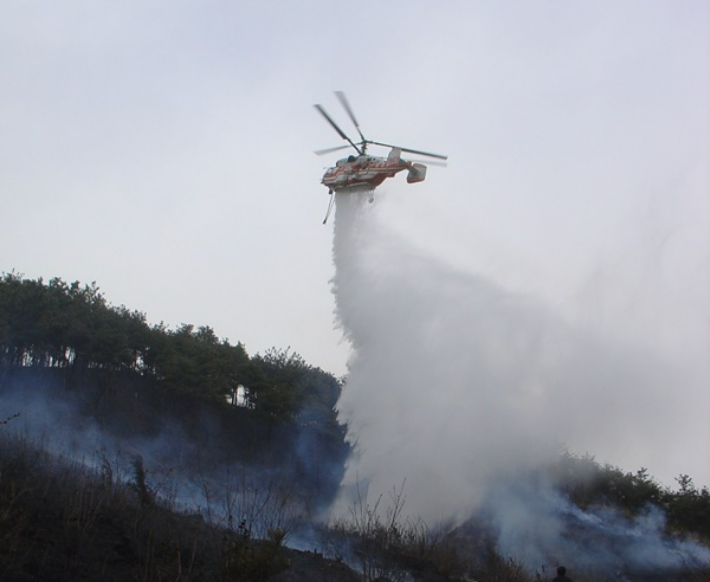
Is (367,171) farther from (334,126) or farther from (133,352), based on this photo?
(133,352)

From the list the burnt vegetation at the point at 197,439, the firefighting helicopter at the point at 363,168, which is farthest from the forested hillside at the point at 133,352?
the firefighting helicopter at the point at 363,168

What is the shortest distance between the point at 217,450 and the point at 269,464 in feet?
15.5

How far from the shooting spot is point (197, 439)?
5638 centimetres

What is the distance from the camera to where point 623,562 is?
34906 millimetres

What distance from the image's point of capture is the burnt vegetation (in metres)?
21.4

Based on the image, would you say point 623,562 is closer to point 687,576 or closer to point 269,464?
point 687,576

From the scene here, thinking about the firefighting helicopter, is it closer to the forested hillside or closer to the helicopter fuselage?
the helicopter fuselage

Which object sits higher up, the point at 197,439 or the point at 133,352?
the point at 133,352

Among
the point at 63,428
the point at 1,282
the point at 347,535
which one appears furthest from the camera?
the point at 1,282

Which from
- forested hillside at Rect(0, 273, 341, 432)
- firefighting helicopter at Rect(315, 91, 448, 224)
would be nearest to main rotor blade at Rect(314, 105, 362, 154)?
firefighting helicopter at Rect(315, 91, 448, 224)

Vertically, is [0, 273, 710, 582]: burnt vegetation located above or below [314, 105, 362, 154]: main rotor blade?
below

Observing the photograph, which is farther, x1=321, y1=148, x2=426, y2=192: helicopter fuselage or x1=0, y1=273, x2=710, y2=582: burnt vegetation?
x1=321, y1=148, x2=426, y2=192: helicopter fuselage

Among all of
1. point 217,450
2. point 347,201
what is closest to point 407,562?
point 347,201

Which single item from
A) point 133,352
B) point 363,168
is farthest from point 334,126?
point 133,352
